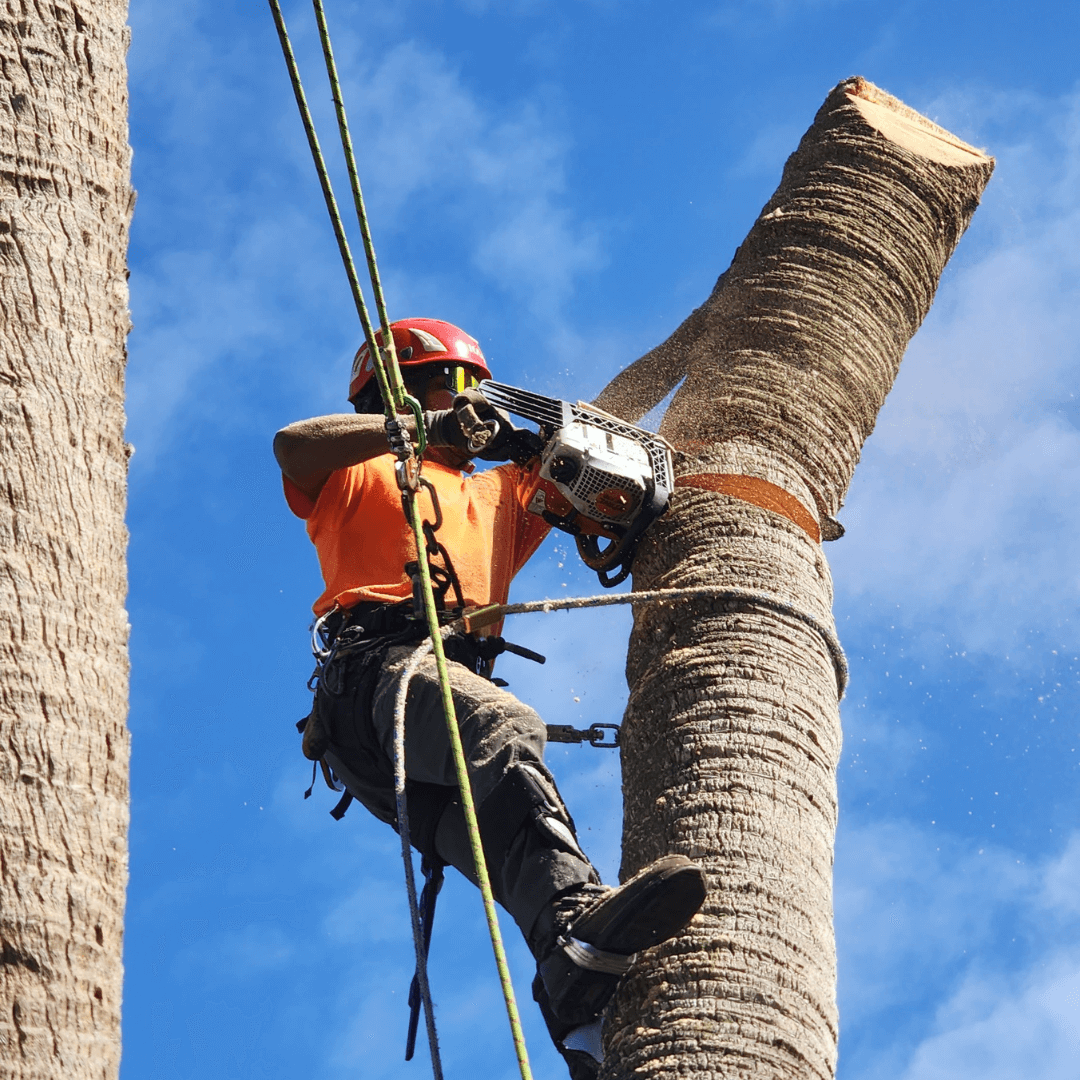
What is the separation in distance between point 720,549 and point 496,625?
861 millimetres

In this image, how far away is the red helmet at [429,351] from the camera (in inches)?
217

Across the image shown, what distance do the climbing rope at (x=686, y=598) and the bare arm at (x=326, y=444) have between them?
54 centimetres

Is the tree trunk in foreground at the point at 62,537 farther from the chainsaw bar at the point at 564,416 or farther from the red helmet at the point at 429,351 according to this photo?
the red helmet at the point at 429,351

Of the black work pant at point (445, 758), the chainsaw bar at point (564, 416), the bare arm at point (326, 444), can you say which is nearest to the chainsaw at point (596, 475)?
the chainsaw bar at point (564, 416)

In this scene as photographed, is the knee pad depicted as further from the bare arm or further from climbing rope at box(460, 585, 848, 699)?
the bare arm

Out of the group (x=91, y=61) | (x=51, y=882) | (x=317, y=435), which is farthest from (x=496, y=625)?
(x=51, y=882)

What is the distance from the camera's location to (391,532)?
491cm

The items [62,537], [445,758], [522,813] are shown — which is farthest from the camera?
[445,758]

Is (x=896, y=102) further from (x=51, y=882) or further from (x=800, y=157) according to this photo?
(x=51, y=882)

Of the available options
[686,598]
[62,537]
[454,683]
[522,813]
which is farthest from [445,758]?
[62,537]

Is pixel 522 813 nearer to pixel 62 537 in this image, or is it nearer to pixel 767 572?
pixel 767 572

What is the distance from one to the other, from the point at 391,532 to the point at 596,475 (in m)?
0.69

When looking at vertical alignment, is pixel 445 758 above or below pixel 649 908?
above

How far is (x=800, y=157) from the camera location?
212 inches
